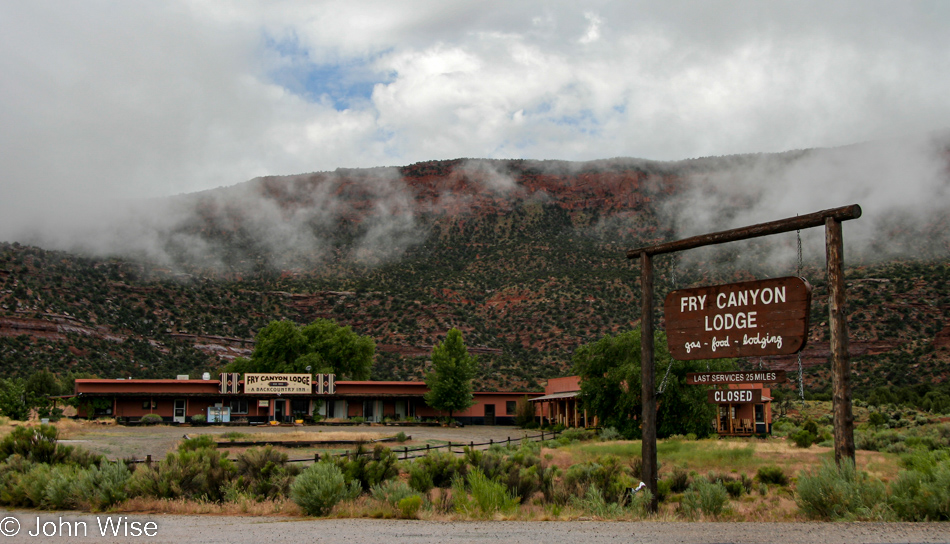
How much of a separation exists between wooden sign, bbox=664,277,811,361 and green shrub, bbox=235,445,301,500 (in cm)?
781

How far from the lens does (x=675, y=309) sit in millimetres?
10867

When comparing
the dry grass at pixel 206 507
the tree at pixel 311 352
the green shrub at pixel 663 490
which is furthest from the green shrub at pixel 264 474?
the tree at pixel 311 352

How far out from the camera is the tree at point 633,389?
32.3 metres

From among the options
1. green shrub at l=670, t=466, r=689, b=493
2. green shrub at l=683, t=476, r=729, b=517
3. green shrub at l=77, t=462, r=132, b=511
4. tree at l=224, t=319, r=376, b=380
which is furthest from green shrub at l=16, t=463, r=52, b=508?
tree at l=224, t=319, r=376, b=380

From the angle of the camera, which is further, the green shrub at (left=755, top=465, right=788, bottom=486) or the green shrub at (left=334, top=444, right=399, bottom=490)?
the green shrub at (left=755, top=465, right=788, bottom=486)

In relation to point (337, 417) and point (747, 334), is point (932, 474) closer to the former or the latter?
point (747, 334)

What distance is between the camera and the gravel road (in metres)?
7.64

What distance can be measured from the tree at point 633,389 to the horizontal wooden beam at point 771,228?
19.2 m

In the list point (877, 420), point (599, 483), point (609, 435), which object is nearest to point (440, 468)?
point (599, 483)

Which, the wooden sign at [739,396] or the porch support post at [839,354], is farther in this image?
the wooden sign at [739,396]

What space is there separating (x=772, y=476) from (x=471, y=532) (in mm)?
13410

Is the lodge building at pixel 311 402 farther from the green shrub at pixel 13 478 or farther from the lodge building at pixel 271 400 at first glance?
the green shrub at pixel 13 478

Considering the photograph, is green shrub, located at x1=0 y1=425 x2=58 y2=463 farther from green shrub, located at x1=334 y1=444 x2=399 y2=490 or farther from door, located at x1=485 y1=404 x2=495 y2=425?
door, located at x1=485 y1=404 x2=495 y2=425

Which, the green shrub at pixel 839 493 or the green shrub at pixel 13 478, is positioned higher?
the green shrub at pixel 839 493
